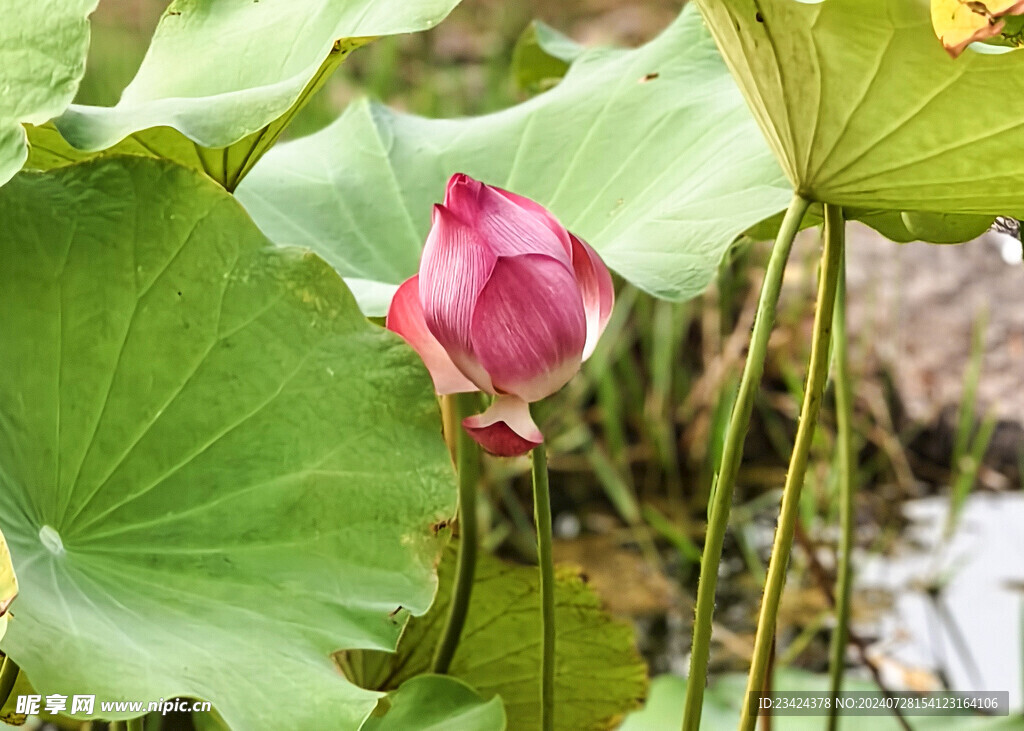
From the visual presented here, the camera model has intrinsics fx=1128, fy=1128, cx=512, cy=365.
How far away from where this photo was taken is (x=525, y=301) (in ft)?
1.47

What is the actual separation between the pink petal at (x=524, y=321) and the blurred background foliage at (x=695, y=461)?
1136 mm

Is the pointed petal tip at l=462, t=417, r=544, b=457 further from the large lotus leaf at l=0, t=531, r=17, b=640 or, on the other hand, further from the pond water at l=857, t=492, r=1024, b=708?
the pond water at l=857, t=492, r=1024, b=708

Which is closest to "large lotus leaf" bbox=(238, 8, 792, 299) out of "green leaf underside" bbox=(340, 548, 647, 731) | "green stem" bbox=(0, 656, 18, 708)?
"green leaf underside" bbox=(340, 548, 647, 731)

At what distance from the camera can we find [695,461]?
1.95m

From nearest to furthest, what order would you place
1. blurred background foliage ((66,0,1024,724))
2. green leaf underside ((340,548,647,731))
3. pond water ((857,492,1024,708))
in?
green leaf underside ((340,548,647,731)) → pond water ((857,492,1024,708)) → blurred background foliage ((66,0,1024,724))

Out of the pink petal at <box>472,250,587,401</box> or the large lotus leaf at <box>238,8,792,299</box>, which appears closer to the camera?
the pink petal at <box>472,250,587,401</box>

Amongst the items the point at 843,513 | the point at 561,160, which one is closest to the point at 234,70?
the point at 561,160

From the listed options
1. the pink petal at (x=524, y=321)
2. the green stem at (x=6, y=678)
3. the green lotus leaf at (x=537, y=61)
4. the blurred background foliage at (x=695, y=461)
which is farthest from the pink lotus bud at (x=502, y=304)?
the blurred background foliage at (x=695, y=461)

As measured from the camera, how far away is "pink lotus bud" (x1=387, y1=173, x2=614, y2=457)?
0.45 m

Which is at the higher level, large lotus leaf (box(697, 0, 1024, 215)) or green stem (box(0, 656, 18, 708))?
large lotus leaf (box(697, 0, 1024, 215))

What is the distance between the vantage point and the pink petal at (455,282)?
453 millimetres

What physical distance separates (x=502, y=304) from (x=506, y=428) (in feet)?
0.16

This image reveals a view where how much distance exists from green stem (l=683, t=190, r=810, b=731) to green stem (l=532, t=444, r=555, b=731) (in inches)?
2.7

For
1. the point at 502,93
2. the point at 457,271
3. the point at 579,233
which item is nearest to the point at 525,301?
the point at 457,271
